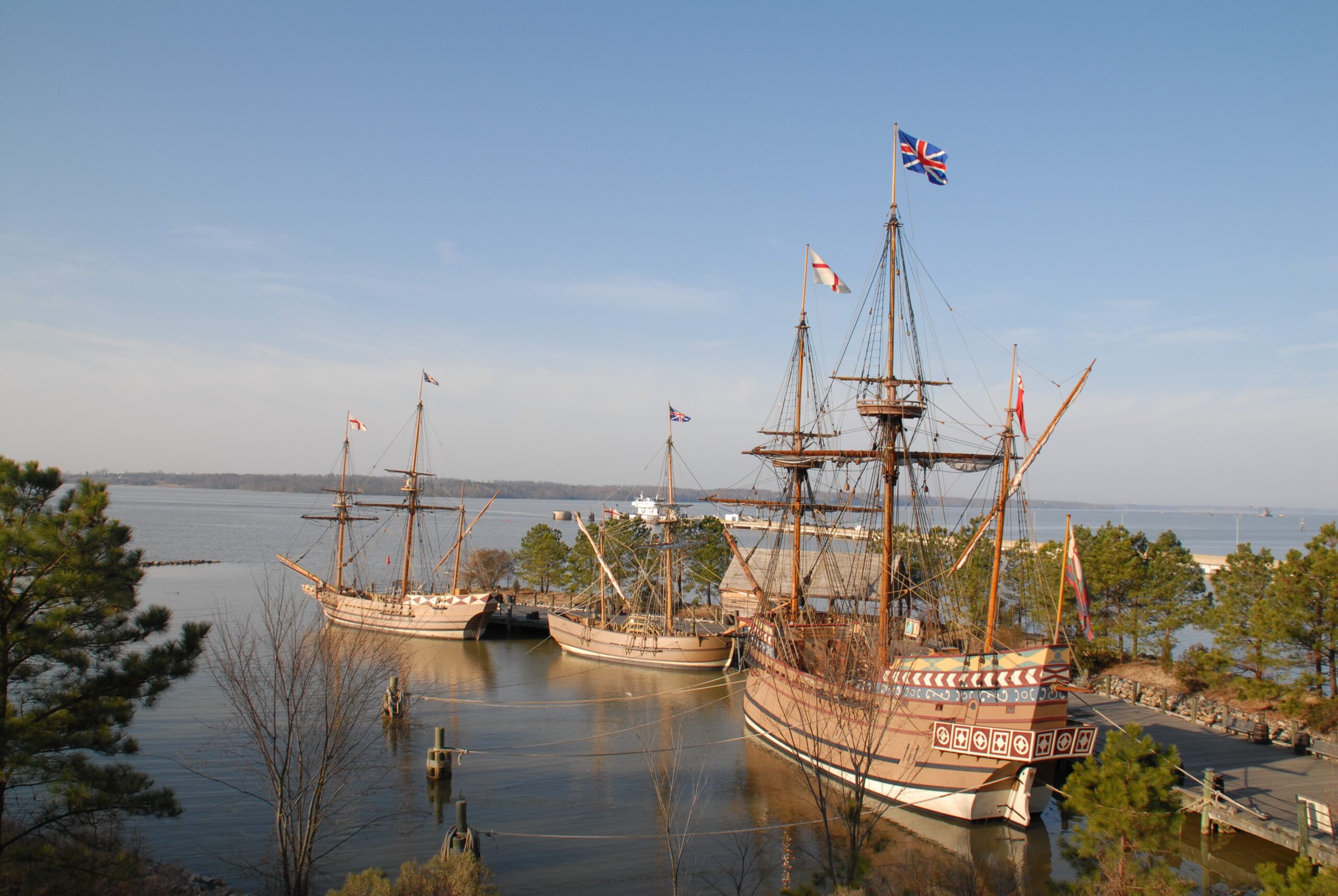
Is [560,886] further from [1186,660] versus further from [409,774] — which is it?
[1186,660]

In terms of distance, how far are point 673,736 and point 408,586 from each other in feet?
112

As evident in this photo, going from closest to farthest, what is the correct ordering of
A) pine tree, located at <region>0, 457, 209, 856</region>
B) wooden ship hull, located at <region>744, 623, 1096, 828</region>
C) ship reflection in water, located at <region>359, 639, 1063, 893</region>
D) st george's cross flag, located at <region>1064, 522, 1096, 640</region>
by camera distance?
pine tree, located at <region>0, 457, 209, 856</region> → ship reflection in water, located at <region>359, 639, 1063, 893</region> → wooden ship hull, located at <region>744, 623, 1096, 828</region> → st george's cross flag, located at <region>1064, 522, 1096, 640</region>

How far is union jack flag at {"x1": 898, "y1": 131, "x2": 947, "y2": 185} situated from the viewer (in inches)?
1021

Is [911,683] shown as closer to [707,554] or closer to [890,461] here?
[890,461]

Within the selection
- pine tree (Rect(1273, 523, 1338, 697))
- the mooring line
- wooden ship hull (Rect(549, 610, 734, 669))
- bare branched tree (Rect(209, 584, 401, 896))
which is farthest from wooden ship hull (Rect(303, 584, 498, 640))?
pine tree (Rect(1273, 523, 1338, 697))

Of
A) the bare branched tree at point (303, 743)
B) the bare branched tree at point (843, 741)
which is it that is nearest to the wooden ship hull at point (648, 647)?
the bare branched tree at point (843, 741)

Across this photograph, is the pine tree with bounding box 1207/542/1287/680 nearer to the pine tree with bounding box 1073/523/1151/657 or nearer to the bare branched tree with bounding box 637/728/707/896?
the pine tree with bounding box 1073/523/1151/657

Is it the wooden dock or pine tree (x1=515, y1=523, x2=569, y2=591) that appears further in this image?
pine tree (x1=515, y1=523, x2=569, y2=591)

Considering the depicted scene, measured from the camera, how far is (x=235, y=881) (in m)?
19.1

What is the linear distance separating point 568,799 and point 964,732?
12.0 m

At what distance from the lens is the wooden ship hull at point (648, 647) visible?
155 ft

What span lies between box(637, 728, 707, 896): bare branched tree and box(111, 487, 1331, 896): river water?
9.0 inches

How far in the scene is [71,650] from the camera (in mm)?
14641

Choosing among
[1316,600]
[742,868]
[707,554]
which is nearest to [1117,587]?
[1316,600]
